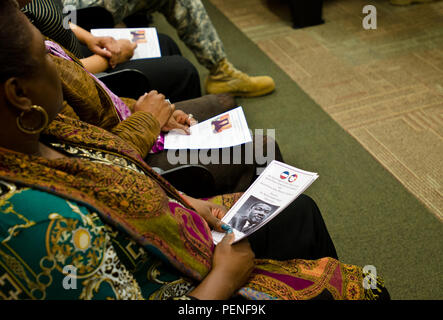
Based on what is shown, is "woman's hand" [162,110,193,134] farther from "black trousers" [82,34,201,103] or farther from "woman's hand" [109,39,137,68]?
"woman's hand" [109,39,137,68]

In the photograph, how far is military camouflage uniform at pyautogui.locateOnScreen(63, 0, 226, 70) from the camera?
213 cm

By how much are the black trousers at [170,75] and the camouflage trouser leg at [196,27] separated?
0.45 meters

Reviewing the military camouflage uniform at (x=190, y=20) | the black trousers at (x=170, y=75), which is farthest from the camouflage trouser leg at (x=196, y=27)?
the black trousers at (x=170, y=75)

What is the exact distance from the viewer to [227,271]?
0.90 metres

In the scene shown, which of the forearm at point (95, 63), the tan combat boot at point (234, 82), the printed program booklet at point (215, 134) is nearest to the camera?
the printed program booklet at point (215, 134)

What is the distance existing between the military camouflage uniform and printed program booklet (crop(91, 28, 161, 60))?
0.53 feet

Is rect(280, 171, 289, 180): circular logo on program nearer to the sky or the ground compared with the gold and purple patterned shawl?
nearer to the ground

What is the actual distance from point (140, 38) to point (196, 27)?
40 centimetres

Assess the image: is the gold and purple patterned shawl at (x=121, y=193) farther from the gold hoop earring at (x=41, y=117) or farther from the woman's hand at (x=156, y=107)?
the woman's hand at (x=156, y=107)

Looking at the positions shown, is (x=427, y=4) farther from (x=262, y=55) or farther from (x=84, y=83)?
(x=84, y=83)

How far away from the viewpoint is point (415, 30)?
292cm

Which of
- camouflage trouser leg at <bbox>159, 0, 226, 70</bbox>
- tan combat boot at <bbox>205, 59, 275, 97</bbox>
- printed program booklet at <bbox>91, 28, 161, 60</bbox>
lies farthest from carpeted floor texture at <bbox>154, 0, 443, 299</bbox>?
printed program booklet at <bbox>91, 28, 161, 60</bbox>

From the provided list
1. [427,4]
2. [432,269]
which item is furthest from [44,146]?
[427,4]

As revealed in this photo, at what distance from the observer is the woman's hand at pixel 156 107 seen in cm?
143
